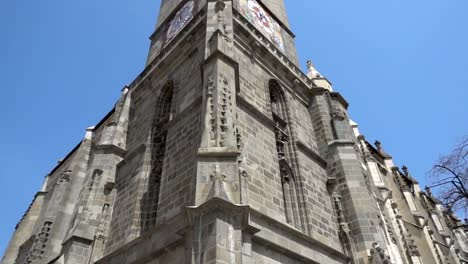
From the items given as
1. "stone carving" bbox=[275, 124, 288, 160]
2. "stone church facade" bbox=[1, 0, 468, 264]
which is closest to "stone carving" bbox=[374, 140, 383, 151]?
"stone church facade" bbox=[1, 0, 468, 264]

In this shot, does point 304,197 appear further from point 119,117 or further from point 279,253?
point 119,117

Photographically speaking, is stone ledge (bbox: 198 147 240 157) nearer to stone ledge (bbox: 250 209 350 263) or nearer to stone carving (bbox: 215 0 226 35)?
stone ledge (bbox: 250 209 350 263)

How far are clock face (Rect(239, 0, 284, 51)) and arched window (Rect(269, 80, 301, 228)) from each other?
13.8ft

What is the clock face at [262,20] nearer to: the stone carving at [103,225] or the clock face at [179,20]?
the clock face at [179,20]

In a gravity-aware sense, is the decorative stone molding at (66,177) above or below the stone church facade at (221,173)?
above

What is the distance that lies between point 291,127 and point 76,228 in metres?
7.42

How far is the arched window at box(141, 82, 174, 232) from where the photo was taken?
954cm

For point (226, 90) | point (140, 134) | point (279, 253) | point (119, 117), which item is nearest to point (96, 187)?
point (140, 134)

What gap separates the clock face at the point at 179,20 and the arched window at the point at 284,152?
5.85 meters

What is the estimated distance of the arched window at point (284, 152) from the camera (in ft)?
32.3

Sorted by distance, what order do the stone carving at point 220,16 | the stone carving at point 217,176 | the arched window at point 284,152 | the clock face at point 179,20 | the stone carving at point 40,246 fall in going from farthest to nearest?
1. the clock face at point 179,20
2. the stone carving at point 40,246
3. the stone carving at point 220,16
4. the arched window at point 284,152
5. the stone carving at point 217,176

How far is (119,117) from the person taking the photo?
1326 cm

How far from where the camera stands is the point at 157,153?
11188 millimetres

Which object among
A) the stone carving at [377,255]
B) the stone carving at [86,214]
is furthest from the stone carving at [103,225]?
the stone carving at [377,255]
